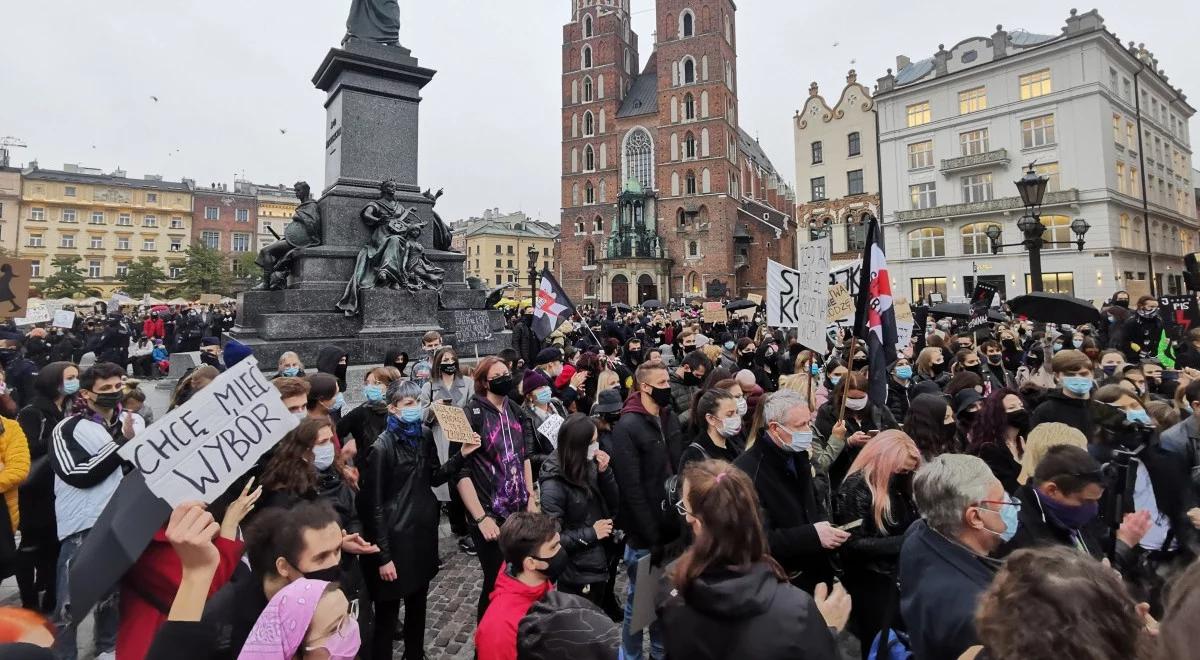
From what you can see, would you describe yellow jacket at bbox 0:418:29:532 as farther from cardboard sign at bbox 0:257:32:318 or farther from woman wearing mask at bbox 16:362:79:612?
cardboard sign at bbox 0:257:32:318

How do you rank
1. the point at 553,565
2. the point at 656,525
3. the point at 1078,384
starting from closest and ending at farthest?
the point at 553,565 < the point at 656,525 < the point at 1078,384

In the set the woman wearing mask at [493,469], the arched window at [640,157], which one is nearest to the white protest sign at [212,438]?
the woman wearing mask at [493,469]

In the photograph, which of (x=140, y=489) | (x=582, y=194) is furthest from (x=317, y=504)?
(x=582, y=194)

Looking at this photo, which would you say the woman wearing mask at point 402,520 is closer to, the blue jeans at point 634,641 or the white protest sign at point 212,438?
the white protest sign at point 212,438

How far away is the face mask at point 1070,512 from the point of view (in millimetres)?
2504

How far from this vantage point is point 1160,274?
36000 millimetres

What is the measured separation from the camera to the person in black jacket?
176 centimetres

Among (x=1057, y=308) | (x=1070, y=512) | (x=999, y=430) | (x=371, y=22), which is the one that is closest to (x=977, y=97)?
(x=1057, y=308)

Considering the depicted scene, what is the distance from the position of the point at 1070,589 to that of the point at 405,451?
10.0ft

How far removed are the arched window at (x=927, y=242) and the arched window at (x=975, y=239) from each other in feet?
3.62

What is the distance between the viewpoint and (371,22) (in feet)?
38.3

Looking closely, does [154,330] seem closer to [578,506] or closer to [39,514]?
[39,514]

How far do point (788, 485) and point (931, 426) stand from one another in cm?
100

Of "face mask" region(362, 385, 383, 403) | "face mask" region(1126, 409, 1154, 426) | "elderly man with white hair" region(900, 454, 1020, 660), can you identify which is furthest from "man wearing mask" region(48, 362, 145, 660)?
"face mask" region(1126, 409, 1154, 426)
